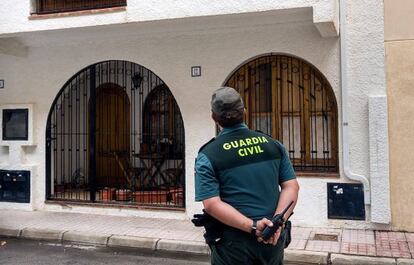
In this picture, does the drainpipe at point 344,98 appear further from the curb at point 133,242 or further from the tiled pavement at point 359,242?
the curb at point 133,242

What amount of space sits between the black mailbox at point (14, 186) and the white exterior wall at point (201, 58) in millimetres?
190

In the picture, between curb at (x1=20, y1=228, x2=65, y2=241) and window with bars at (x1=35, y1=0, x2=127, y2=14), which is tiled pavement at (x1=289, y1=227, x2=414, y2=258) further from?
window with bars at (x1=35, y1=0, x2=127, y2=14)

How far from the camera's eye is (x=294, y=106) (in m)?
7.80

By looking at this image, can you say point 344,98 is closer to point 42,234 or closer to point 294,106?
point 294,106

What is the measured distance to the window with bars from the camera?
26.7ft

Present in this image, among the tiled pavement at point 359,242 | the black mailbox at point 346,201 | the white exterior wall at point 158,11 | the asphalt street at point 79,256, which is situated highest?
the white exterior wall at point 158,11

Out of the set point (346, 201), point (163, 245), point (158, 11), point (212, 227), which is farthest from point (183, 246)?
point (212, 227)

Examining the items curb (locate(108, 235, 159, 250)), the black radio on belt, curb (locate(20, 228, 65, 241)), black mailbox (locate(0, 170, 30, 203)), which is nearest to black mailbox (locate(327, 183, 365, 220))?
curb (locate(108, 235, 159, 250))

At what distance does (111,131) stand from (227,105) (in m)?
8.42

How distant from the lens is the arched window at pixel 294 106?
7.62 m

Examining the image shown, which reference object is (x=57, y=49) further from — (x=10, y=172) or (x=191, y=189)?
(x=191, y=189)

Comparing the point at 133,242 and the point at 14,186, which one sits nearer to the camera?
the point at 133,242

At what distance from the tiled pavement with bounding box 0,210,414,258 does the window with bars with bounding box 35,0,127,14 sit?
385cm

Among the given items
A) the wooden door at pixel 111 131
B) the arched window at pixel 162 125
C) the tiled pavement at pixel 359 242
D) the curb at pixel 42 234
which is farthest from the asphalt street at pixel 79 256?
the wooden door at pixel 111 131
